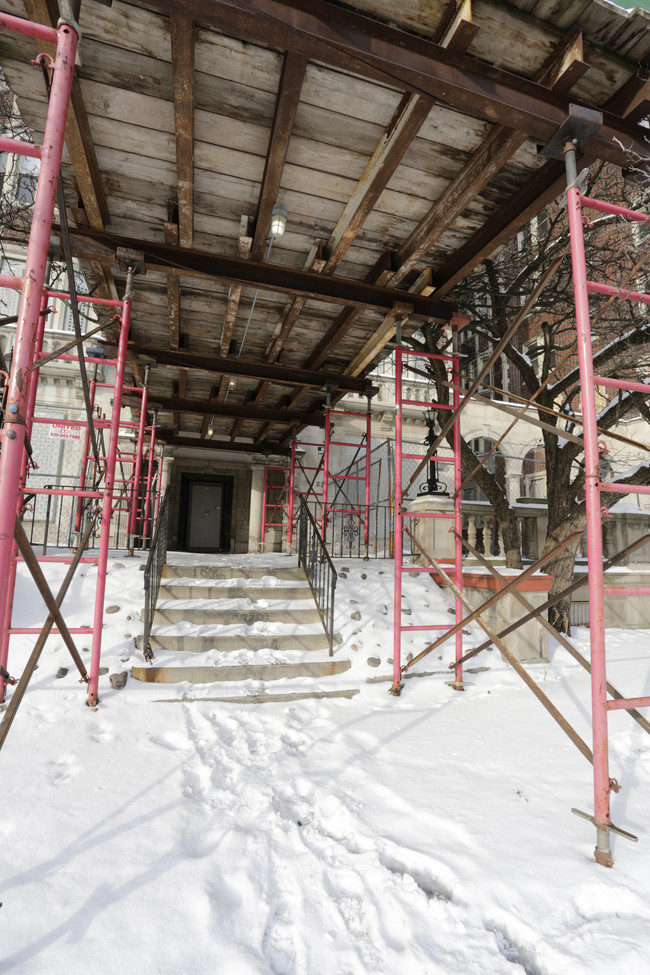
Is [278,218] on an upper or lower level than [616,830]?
upper

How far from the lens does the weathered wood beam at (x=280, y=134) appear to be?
2.98 metres

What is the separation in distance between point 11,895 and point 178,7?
4.36 m

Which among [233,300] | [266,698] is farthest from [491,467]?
[266,698]

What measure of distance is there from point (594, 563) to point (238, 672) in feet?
12.4

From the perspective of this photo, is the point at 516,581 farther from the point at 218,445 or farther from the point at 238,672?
the point at 218,445

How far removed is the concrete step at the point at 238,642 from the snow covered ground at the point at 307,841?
1.09 m

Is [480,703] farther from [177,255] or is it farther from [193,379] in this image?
[193,379]

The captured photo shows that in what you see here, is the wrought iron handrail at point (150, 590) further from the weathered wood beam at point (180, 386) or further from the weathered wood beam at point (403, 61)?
the weathered wood beam at point (403, 61)

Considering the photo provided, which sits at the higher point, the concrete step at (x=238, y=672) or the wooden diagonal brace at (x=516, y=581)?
the wooden diagonal brace at (x=516, y=581)

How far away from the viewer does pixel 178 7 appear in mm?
2637

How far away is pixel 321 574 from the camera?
728 centimetres

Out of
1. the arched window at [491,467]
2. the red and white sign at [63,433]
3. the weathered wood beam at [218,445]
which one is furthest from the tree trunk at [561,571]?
the arched window at [491,467]

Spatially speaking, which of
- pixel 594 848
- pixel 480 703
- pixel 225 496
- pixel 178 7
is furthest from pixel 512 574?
pixel 225 496

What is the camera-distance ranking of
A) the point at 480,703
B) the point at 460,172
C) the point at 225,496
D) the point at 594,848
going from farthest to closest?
the point at 225,496 < the point at 480,703 < the point at 460,172 < the point at 594,848
